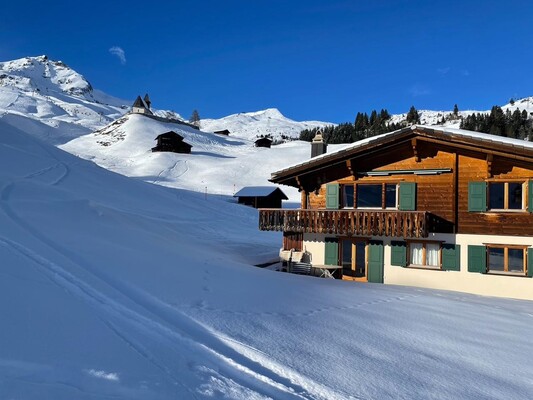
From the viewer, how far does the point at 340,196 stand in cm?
1712

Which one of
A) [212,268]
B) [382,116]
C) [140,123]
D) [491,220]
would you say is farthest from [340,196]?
[382,116]

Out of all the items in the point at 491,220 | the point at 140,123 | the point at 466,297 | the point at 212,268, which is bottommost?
the point at 466,297

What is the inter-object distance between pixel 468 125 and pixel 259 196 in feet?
209

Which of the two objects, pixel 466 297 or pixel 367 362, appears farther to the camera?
pixel 466 297

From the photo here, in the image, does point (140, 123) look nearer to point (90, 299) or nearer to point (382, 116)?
point (382, 116)

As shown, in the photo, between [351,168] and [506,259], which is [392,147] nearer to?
[351,168]

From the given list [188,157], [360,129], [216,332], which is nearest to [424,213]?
[216,332]

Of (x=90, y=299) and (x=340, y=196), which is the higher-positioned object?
(x=340, y=196)

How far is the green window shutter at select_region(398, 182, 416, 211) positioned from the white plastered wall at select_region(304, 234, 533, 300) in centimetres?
131

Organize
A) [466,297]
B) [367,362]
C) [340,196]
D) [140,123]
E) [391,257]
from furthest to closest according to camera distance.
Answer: [140,123], [340,196], [391,257], [466,297], [367,362]

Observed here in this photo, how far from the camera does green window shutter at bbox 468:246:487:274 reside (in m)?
14.5

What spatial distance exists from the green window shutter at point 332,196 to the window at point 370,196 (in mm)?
368

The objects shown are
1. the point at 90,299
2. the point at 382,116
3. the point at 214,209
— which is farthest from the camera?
the point at 382,116

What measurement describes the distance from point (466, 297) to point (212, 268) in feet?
27.0
